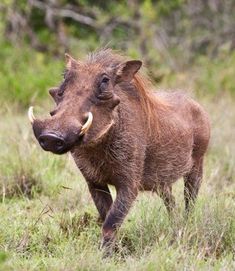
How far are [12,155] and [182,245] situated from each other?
2.93 meters

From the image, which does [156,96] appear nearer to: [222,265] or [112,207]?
[112,207]

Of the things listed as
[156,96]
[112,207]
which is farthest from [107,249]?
[156,96]

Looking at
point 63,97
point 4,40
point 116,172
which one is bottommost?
point 4,40

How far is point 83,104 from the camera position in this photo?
4895 mm

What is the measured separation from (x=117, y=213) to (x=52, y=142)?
2.70 feet

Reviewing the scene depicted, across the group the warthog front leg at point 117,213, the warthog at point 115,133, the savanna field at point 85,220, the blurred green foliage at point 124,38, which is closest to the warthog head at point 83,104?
the warthog at point 115,133

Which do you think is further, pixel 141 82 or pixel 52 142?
pixel 141 82

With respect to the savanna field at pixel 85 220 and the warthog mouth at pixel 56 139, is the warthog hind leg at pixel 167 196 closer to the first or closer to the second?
the savanna field at pixel 85 220

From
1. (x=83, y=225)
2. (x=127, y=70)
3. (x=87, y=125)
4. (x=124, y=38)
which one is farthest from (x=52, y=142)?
(x=124, y=38)

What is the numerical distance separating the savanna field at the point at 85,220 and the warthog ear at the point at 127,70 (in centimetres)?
88

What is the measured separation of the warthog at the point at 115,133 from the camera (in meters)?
4.80

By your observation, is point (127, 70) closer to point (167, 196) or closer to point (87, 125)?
point (87, 125)

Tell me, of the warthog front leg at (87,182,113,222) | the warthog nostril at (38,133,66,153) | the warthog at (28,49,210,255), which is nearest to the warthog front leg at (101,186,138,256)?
the warthog at (28,49,210,255)

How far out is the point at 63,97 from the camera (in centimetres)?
496
